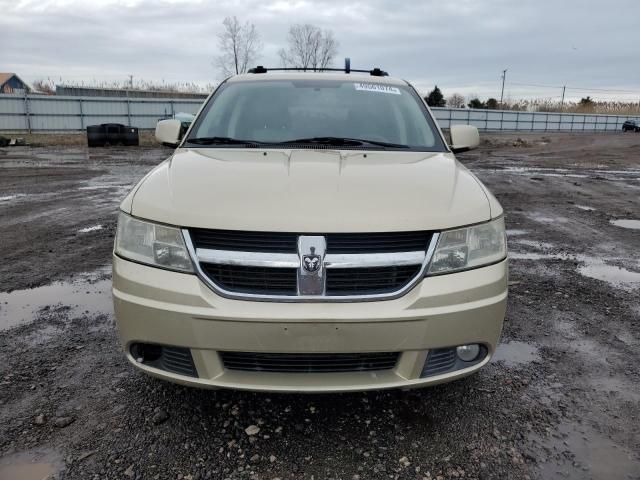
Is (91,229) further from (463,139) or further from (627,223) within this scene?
(627,223)

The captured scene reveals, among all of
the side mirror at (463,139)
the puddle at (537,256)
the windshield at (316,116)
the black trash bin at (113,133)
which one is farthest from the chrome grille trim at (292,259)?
the black trash bin at (113,133)

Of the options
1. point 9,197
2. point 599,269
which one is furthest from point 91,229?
point 599,269

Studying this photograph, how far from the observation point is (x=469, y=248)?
7.30 ft

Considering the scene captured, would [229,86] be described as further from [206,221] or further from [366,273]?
[366,273]

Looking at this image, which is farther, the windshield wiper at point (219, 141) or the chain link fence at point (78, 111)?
the chain link fence at point (78, 111)

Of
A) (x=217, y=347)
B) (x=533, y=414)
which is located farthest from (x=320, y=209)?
(x=533, y=414)

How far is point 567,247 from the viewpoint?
18.3ft

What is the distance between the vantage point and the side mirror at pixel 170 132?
3633mm

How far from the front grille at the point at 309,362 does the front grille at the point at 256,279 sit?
26 centimetres

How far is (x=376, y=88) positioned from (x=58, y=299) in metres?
2.91

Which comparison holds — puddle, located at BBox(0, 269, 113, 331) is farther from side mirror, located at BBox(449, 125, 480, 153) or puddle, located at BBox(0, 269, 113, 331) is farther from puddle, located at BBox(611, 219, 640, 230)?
puddle, located at BBox(611, 219, 640, 230)

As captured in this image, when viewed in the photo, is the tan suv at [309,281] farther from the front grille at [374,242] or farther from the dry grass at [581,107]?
the dry grass at [581,107]

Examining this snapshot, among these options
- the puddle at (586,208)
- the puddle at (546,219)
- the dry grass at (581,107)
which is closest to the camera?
the puddle at (546,219)

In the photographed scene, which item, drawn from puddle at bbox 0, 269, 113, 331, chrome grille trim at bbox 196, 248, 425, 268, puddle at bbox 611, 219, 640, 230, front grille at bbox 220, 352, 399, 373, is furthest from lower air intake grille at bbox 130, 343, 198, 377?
puddle at bbox 611, 219, 640, 230
